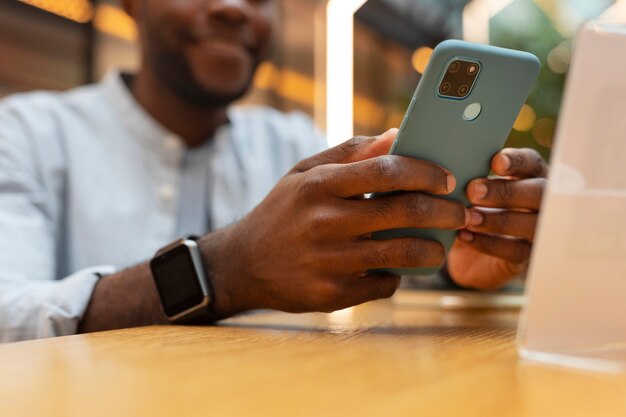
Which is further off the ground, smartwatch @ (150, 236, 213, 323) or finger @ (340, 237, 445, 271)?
finger @ (340, 237, 445, 271)

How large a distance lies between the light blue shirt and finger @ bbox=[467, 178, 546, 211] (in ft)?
1.76

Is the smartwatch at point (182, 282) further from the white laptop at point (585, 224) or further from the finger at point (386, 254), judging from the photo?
the white laptop at point (585, 224)

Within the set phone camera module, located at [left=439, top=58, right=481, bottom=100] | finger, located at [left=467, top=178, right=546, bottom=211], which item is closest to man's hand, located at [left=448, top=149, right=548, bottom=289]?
finger, located at [left=467, top=178, right=546, bottom=211]

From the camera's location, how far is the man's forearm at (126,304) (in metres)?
0.67

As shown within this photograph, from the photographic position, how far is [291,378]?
32 cm

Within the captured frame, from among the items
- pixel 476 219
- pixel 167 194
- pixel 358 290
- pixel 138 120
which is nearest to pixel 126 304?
pixel 358 290

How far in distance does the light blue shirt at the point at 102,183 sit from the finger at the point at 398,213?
0.56m

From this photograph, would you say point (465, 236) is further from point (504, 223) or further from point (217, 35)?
point (217, 35)

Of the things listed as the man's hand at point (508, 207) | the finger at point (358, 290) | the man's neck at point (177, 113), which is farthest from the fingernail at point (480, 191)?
the man's neck at point (177, 113)

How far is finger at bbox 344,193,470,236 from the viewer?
1.68 feet

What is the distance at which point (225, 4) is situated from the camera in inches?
48.1

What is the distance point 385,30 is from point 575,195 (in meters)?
3.72

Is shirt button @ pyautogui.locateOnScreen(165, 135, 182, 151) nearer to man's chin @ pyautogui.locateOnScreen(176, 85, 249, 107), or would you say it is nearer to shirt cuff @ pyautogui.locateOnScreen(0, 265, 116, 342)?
man's chin @ pyautogui.locateOnScreen(176, 85, 249, 107)

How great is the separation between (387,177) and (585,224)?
0.61 feet
